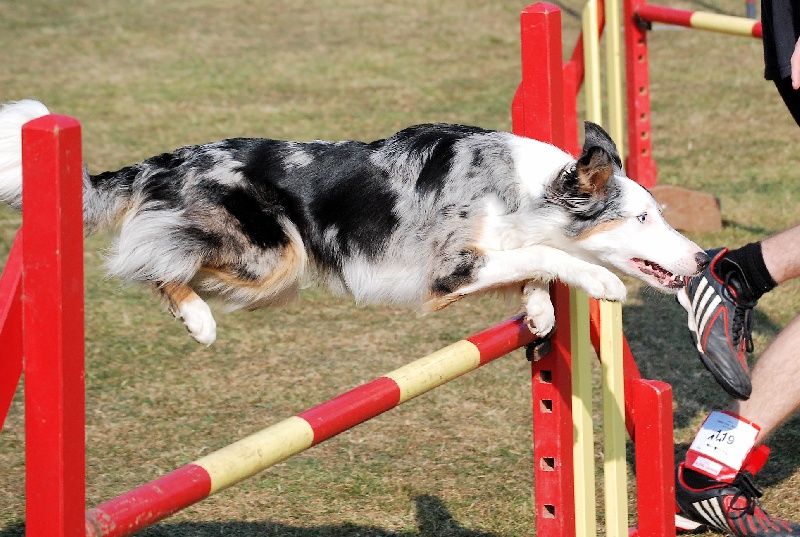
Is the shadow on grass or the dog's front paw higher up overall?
the dog's front paw

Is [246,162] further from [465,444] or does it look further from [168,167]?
[465,444]

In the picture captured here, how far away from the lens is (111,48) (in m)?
11.0

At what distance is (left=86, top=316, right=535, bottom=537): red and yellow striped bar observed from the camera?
70.9 inches

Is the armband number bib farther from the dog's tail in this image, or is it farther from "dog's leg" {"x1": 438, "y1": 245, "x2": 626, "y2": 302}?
the dog's tail

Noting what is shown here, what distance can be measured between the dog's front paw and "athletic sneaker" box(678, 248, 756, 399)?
146 cm

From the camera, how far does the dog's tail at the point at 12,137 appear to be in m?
2.79

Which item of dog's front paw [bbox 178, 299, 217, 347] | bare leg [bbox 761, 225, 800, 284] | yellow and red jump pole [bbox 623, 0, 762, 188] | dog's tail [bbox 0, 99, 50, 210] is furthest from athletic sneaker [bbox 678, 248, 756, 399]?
yellow and red jump pole [bbox 623, 0, 762, 188]

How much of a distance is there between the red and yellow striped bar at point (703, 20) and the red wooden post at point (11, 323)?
391 cm

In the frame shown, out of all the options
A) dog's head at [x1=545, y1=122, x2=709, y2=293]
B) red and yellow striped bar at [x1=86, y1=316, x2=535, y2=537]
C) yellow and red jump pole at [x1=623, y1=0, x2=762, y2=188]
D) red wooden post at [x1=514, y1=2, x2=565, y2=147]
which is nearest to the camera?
red and yellow striped bar at [x1=86, y1=316, x2=535, y2=537]

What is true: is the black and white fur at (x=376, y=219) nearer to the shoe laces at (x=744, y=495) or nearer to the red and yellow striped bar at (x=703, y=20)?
the shoe laces at (x=744, y=495)

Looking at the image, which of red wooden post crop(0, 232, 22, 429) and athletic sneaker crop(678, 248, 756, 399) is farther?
athletic sneaker crop(678, 248, 756, 399)

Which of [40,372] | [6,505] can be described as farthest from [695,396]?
[40,372]

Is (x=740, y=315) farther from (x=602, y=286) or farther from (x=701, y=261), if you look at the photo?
(x=602, y=286)

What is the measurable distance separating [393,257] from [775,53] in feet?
Answer: 4.58
